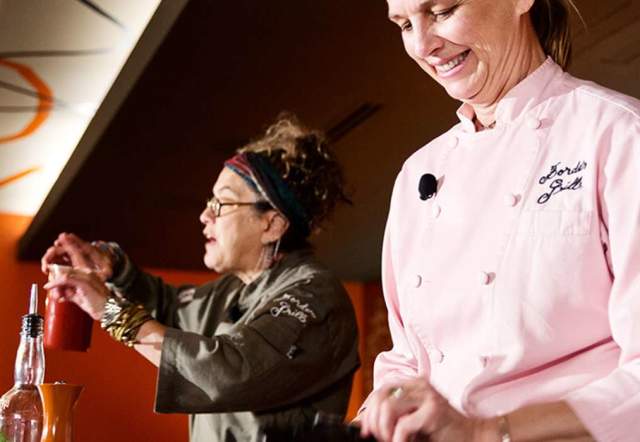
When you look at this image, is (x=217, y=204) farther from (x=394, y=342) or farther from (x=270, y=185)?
(x=394, y=342)

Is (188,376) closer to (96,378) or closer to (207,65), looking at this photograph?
(207,65)

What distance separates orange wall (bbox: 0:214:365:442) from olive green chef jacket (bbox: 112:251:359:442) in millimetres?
1638

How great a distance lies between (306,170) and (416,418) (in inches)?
55.6

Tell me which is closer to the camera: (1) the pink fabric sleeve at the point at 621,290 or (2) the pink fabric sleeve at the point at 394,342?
(1) the pink fabric sleeve at the point at 621,290

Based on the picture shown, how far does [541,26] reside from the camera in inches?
48.7

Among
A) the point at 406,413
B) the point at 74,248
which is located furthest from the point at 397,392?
the point at 74,248

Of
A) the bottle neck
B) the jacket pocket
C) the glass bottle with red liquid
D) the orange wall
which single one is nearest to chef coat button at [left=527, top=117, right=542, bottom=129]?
the jacket pocket

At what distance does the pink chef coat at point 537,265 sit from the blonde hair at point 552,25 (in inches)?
1.6

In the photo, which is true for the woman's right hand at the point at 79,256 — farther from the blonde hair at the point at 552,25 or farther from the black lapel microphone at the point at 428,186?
the blonde hair at the point at 552,25

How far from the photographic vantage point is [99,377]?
3811 millimetres

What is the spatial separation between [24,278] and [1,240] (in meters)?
0.19

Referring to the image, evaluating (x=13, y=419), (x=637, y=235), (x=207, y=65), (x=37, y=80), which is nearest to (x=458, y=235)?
(x=637, y=235)

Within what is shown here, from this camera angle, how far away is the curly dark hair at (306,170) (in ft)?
7.36

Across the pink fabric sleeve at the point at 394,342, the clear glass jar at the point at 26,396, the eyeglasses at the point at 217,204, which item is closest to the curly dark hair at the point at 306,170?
the eyeglasses at the point at 217,204
